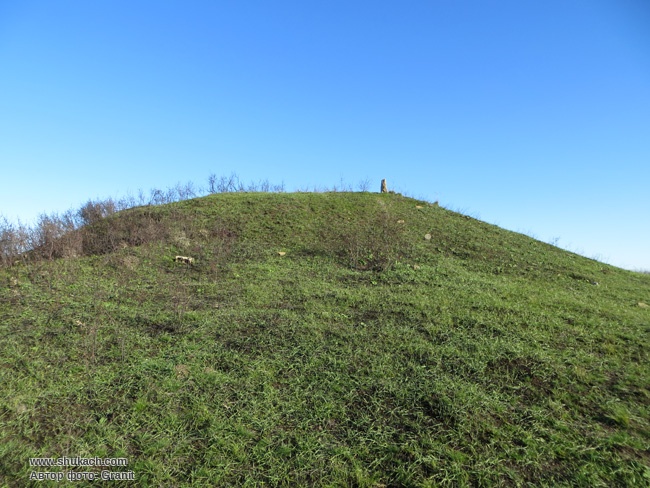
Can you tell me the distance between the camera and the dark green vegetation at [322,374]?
2643 mm

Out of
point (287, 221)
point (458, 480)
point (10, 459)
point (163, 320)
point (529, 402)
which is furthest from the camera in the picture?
point (287, 221)

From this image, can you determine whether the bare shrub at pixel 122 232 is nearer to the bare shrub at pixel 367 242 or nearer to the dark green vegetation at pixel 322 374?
the dark green vegetation at pixel 322 374

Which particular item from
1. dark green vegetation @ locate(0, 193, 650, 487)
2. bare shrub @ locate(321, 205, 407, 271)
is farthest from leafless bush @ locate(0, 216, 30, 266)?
bare shrub @ locate(321, 205, 407, 271)

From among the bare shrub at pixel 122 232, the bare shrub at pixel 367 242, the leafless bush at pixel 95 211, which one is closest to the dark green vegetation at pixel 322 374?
the bare shrub at pixel 367 242

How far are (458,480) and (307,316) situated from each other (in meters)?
2.99

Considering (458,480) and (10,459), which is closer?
(458,480)

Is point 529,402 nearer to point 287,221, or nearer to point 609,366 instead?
point 609,366

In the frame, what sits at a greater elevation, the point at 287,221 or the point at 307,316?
the point at 287,221

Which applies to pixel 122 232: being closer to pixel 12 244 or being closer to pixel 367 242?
pixel 12 244

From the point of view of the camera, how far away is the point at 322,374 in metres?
3.72

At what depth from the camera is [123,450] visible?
275cm

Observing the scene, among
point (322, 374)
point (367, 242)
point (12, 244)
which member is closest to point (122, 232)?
point (12, 244)

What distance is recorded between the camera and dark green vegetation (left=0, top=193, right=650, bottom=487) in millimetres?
2643

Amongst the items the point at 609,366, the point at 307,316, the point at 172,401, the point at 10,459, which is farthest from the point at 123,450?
the point at 609,366
